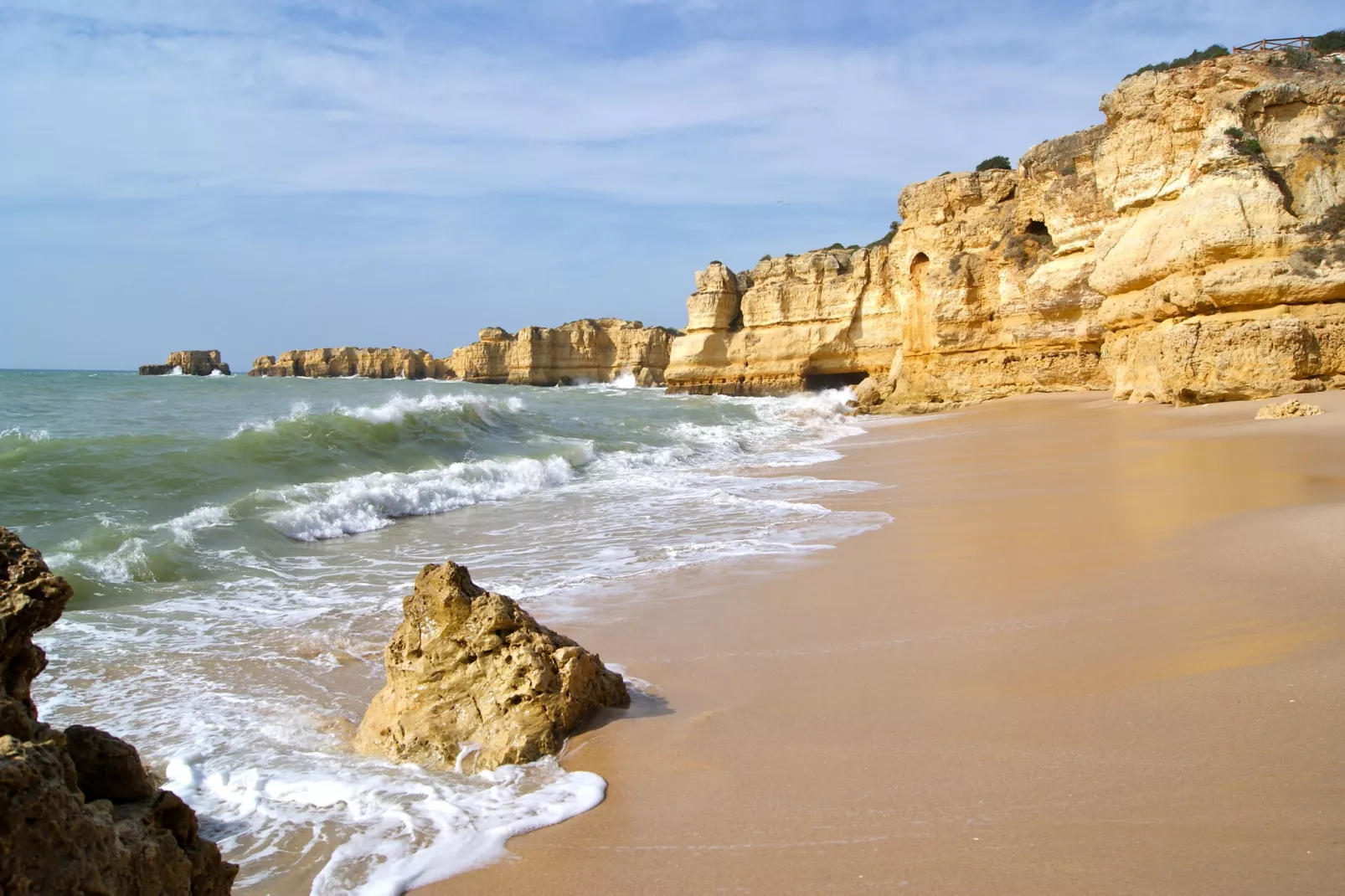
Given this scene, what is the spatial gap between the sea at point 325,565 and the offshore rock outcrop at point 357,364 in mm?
66450

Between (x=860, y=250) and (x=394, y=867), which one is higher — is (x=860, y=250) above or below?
above

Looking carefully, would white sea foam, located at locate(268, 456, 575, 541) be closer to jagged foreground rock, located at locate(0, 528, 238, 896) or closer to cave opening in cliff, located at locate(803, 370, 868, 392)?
jagged foreground rock, located at locate(0, 528, 238, 896)

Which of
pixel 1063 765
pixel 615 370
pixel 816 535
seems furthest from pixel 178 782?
pixel 615 370

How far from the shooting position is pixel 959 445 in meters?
12.9

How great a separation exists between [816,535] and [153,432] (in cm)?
1248

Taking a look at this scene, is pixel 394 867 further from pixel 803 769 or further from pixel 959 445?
pixel 959 445

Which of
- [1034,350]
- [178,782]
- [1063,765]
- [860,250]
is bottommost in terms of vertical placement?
[178,782]

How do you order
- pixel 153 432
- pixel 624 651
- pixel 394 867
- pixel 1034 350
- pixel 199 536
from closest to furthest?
pixel 394 867
pixel 624 651
pixel 199 536
pixel 153 432
pixel 1034 350

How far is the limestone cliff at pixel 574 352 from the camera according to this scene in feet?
210

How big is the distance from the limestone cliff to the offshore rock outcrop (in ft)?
37.4

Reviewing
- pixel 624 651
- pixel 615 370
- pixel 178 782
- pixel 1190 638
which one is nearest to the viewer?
pixel 178 782

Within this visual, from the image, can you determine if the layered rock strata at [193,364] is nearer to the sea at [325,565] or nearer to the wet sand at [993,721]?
the sea at [325,565]

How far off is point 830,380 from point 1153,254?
A: 88.9 feet

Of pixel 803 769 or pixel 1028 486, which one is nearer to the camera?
pixel 803 769
